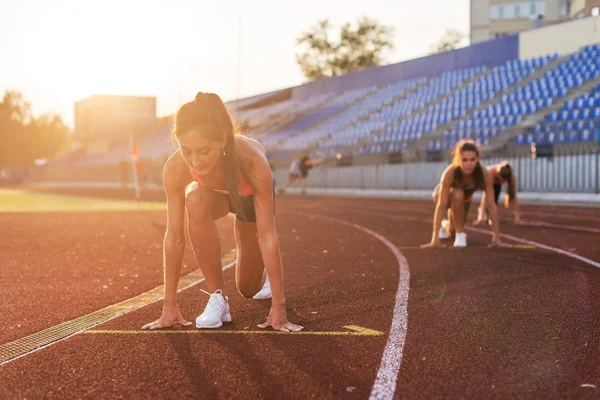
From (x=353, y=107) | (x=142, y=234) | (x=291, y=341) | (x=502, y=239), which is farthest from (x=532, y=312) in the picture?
(x=353, y=107)

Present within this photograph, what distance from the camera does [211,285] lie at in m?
4.59

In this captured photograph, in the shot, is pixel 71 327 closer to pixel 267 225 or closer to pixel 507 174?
pixel 267 225

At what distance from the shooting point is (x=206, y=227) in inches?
176

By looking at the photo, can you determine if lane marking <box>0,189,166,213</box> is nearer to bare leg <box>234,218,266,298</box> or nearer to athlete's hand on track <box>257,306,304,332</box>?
bare leg <box>234,218,266,298</box>

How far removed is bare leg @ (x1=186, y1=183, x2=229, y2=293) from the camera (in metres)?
4.42

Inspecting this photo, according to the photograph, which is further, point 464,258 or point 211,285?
point 464,258

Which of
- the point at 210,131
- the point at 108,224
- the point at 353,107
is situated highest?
the point at 353,107

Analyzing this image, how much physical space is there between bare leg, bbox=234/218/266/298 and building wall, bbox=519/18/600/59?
27.5 meters

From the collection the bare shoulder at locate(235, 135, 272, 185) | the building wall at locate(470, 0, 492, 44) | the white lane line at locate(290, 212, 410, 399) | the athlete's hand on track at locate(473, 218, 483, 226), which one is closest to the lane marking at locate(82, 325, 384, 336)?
the white lane line at locate(290, 212, 410, 399)

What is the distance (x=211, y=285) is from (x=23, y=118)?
88.4 metres

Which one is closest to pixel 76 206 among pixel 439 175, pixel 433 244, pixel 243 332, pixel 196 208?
pixel 439 175

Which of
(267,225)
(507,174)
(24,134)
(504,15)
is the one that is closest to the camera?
(267,225)

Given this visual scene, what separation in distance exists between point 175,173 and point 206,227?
0.46m

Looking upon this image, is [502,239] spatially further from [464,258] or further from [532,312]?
[532,312]
